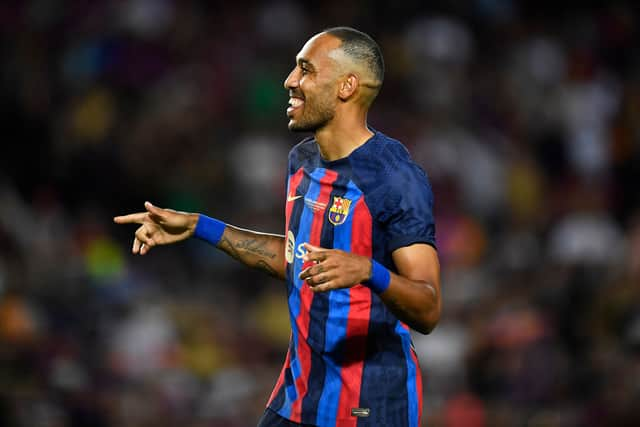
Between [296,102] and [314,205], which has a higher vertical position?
[296,102]

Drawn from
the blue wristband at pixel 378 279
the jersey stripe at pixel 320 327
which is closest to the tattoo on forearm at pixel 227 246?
the jersey stripe at pixel 320 327

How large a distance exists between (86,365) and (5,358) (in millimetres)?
928

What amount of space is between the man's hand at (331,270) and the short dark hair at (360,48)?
39.9 inches

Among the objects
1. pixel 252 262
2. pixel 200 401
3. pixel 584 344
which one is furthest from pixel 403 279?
pixel 200 401

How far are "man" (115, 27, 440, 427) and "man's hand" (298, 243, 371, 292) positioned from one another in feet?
1.42

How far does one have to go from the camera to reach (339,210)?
160 inches

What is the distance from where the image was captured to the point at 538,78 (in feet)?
38.2

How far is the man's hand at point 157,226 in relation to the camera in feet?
14.0

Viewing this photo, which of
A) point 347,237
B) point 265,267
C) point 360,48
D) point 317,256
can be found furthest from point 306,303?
point 360,48

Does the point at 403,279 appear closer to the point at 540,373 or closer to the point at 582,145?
the point at 540,373

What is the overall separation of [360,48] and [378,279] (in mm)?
1051

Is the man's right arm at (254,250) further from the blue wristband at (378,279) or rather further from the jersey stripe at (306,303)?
the blue wristband at (378,279)

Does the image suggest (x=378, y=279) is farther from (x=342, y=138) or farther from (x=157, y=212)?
(x=157, y=212)

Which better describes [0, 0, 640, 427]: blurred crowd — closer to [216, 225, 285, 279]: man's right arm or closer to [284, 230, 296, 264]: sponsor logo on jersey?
[216, 225, 285, 279]: man's right arm
